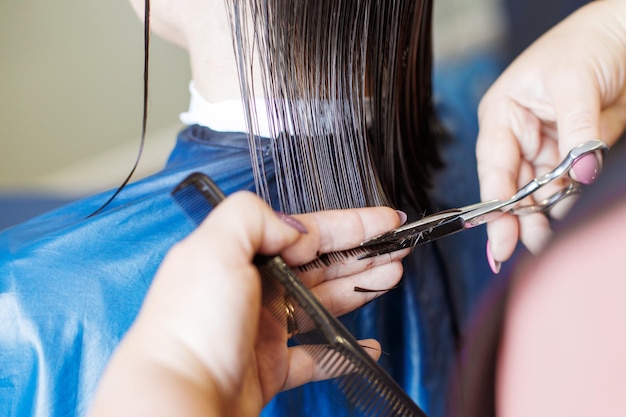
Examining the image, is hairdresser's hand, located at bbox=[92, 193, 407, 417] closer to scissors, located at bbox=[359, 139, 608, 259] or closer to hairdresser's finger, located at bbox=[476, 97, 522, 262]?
scissors, located at bbox=[359, 139, 608, 259]

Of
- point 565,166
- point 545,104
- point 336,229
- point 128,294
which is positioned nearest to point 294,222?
point 336,229

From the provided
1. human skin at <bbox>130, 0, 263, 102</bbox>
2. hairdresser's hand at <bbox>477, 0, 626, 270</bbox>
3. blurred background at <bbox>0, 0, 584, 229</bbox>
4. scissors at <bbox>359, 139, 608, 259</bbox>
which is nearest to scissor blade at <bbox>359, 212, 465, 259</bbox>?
scissors at <bbox>359, 139, 608, 259</bbox>

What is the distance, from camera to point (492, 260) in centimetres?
67

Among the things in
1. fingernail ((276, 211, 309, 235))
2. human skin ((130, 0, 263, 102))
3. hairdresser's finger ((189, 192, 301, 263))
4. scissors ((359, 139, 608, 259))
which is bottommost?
scissors ((359, 139, 608, 259))

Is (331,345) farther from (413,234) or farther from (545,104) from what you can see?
(545,104)

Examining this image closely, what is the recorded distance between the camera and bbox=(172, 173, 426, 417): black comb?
403 millimetres

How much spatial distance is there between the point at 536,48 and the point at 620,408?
0.66 metres

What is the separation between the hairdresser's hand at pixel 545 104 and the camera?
0.67 m

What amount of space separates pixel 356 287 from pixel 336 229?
8cm

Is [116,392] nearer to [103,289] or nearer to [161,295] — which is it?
[161,295]

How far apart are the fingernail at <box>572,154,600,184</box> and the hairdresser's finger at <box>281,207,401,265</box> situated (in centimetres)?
22

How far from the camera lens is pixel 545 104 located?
770mm

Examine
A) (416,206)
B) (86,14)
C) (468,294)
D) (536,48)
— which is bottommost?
(468,294)

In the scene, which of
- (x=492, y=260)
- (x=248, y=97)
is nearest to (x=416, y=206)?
(x=492, y=260)
